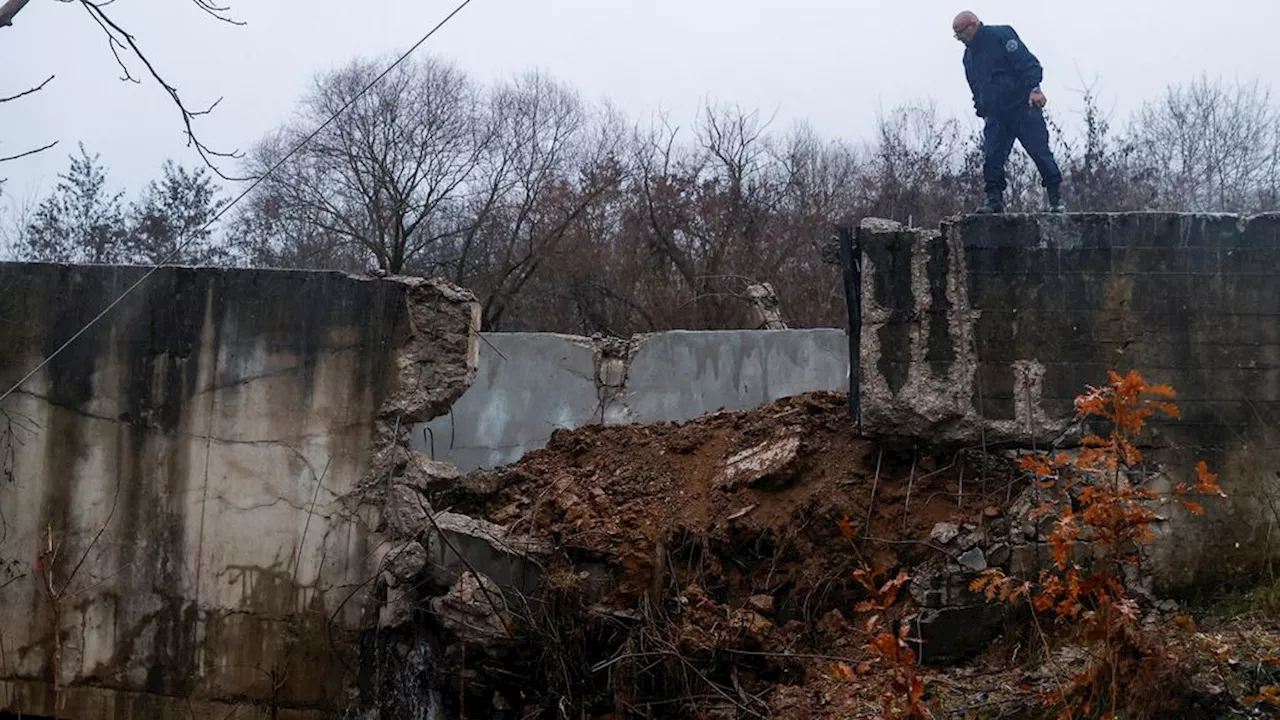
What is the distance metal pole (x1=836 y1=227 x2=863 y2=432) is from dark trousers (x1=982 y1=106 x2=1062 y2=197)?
45.1 inches

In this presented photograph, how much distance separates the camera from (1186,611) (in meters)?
5.82

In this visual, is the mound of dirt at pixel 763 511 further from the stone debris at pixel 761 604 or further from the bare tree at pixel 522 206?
the bare tree at pixel 522 206

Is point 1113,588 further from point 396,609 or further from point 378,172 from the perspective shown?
point 378,172

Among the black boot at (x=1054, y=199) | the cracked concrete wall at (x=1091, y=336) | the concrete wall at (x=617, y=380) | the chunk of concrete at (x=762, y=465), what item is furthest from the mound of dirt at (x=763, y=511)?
the concrete wall at (x=617, y=380)

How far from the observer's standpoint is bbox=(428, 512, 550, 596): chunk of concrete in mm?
5949

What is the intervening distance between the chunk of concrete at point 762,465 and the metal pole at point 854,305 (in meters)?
0.39

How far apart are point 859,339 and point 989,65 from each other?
2068mm

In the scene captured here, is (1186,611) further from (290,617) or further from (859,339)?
(290,617)

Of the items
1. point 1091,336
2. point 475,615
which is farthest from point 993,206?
point 475,615

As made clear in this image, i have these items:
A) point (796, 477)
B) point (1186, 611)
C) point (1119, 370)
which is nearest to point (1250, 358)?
point (1119, 370)

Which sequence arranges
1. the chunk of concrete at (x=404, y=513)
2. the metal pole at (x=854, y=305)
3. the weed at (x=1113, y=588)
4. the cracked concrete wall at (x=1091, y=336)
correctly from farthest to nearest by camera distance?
the metal pole at (x=854, y=305) → the cracked concrete wall at (x=1091, y=336) → the chunk of concrete at (x=404, y=513) → the weed at (x=1113, y=588)

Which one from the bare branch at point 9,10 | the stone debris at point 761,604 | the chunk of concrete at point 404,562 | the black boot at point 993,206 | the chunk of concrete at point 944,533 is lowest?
the stone debris at point 761,604

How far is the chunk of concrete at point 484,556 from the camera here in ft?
19.5

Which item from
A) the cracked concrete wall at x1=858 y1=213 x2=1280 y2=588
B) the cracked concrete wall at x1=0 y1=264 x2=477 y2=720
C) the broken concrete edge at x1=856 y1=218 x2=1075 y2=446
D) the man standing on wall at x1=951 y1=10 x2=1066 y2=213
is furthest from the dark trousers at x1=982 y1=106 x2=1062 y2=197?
the cracked concrete wall at x1=0 y1=264 x2=477 y2=720
